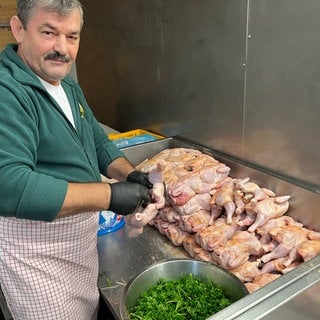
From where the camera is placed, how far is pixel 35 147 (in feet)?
3.32

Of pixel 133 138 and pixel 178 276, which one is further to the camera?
pixel 133 138

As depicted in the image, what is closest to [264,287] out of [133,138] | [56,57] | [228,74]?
[56,57]

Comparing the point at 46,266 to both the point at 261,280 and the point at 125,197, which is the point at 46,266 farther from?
the point at 261,280

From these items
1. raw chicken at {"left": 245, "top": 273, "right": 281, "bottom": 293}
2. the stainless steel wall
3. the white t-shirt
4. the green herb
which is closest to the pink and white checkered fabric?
the green herb

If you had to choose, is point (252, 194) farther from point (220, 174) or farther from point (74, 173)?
point (74, 173)

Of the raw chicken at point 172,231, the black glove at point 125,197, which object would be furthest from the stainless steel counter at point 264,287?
the black glove at point 125,197

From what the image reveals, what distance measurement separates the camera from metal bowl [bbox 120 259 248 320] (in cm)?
113

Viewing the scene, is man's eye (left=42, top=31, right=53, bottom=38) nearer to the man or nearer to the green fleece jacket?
the man

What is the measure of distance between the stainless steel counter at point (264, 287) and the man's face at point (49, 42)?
2.84 feet

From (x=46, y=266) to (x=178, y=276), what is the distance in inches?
19.1

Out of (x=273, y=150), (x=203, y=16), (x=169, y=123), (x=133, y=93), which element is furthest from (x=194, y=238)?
(x=133, y=93)

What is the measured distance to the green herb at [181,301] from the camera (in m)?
1.09

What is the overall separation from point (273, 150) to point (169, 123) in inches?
35.2

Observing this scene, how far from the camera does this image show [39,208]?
93 centimetres
